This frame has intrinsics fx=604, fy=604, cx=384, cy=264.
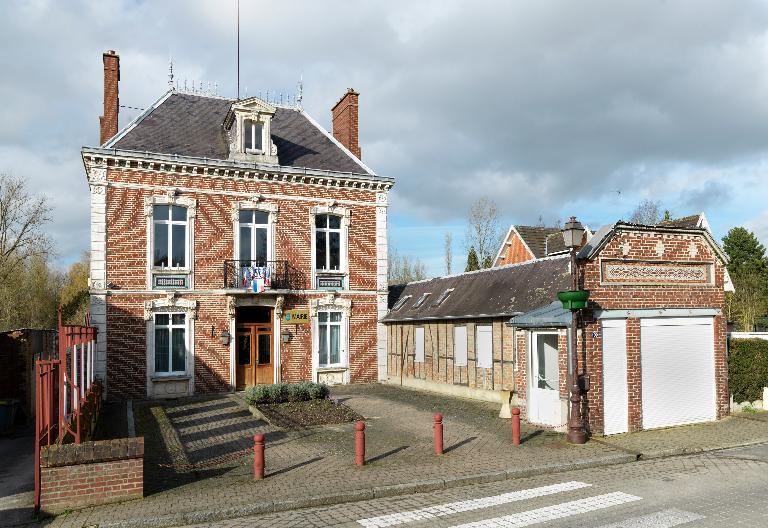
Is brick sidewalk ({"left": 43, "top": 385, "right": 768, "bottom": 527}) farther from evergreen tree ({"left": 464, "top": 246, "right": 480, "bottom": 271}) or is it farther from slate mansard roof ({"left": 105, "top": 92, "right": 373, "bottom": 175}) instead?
evergreen tree ({"left": 464, "top": 246, "right": 480, "bottom": 271})

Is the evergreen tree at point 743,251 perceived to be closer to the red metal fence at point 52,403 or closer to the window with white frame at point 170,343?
the window with white frame at point 170,343

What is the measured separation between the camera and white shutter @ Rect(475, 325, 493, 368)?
17125 millimetres

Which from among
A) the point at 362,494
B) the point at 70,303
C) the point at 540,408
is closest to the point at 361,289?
the point at 540,408

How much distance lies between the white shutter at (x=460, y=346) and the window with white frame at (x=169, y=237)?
29.8 feet

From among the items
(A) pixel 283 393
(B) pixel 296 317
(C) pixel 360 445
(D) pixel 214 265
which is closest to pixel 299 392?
(A) pixel 283 393

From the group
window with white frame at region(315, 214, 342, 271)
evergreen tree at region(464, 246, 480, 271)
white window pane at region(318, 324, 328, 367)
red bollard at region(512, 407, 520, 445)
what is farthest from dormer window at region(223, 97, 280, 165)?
evergreen tree at region(464, 246, 480, 271)

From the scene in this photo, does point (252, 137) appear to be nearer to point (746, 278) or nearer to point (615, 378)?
point (615, 378)

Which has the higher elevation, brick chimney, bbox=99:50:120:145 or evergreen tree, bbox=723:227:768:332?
brick chimney, bbox=99:50:120:145

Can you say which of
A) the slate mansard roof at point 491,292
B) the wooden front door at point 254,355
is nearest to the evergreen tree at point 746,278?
the slate mansard roof at point 491,292

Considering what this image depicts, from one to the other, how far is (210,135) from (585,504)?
18096 millimetres

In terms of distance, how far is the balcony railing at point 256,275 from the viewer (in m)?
20.1

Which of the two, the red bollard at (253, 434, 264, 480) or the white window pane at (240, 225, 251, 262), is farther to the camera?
the white window pane at (240, 225, 251, 262)

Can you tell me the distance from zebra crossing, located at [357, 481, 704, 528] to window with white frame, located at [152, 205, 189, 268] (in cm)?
1442

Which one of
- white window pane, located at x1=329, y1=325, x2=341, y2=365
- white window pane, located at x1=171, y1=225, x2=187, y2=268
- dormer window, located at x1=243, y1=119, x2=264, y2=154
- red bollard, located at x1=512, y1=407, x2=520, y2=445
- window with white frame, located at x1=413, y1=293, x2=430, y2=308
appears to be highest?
dormer window, located at x1=243, y1=119, x2=264, y2=154
